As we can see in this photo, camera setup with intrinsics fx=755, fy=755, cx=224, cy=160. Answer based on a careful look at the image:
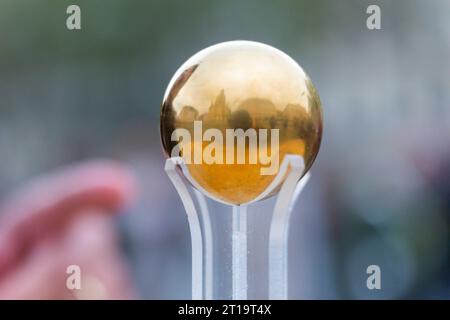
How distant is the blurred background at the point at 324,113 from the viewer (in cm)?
439

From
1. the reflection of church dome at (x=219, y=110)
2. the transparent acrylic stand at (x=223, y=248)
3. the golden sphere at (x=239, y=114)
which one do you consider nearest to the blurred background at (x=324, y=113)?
the transparent acrylic stand at (x=223, y=248)

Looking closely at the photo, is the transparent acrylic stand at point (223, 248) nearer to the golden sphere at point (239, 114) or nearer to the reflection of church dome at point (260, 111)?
the golden sphere at point (239, 114)

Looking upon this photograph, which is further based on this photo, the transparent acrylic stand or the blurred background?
the blurred background

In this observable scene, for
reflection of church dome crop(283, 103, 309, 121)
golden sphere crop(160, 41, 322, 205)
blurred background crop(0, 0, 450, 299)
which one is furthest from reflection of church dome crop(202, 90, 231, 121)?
blurred background crop(0, 0, 450, 299)

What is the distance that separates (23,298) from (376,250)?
2.05 m

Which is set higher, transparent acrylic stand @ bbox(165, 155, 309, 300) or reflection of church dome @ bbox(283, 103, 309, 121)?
reflection of church dome @ bbox(283, 103, 309, 121)

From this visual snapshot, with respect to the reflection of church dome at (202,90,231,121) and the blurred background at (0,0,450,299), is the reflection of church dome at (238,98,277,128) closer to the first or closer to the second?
the reflection of church dome at (202,90,231,121)

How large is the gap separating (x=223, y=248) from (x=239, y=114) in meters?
0.44

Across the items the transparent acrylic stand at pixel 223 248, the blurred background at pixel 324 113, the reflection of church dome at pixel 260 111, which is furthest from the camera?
the blurred background at pixel 324 113

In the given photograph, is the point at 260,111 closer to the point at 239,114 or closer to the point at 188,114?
the point at 239,114

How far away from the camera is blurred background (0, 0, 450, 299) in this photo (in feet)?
14.4

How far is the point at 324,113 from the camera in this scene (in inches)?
179

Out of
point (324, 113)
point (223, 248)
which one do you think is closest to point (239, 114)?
point (223, 248)

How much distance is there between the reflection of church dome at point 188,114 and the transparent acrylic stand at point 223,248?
0.12 meters
